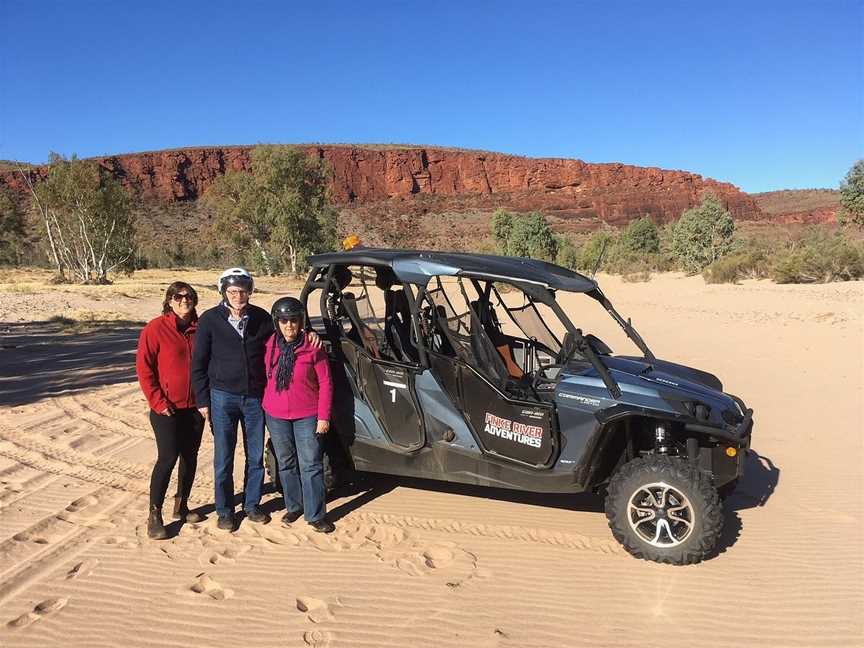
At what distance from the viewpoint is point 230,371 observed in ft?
14.2

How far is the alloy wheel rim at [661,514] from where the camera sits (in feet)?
13.2

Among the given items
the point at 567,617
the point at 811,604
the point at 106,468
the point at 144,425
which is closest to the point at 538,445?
the point at 567,617

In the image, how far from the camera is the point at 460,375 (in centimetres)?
451

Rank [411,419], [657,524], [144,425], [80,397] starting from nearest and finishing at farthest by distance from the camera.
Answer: [657,524] < [411,419] < [144,425] < [80,397]

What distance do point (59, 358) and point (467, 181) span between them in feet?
459

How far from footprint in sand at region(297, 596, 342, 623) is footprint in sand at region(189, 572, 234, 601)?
1.49 feet

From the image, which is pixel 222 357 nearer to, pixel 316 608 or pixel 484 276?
pixel 316 608

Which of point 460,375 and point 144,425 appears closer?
point 460,375

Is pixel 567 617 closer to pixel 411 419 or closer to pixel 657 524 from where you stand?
pixel 657 524

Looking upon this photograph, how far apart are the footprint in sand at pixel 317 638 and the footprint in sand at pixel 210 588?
0.67m

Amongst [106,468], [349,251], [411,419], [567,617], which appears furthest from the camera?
[106,468]

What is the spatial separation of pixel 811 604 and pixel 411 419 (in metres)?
2.80

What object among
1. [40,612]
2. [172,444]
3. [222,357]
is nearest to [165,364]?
[222,357]

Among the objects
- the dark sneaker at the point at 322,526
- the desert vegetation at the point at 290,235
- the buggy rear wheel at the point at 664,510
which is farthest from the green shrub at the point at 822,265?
the dark sneaker at the point at 322,526
